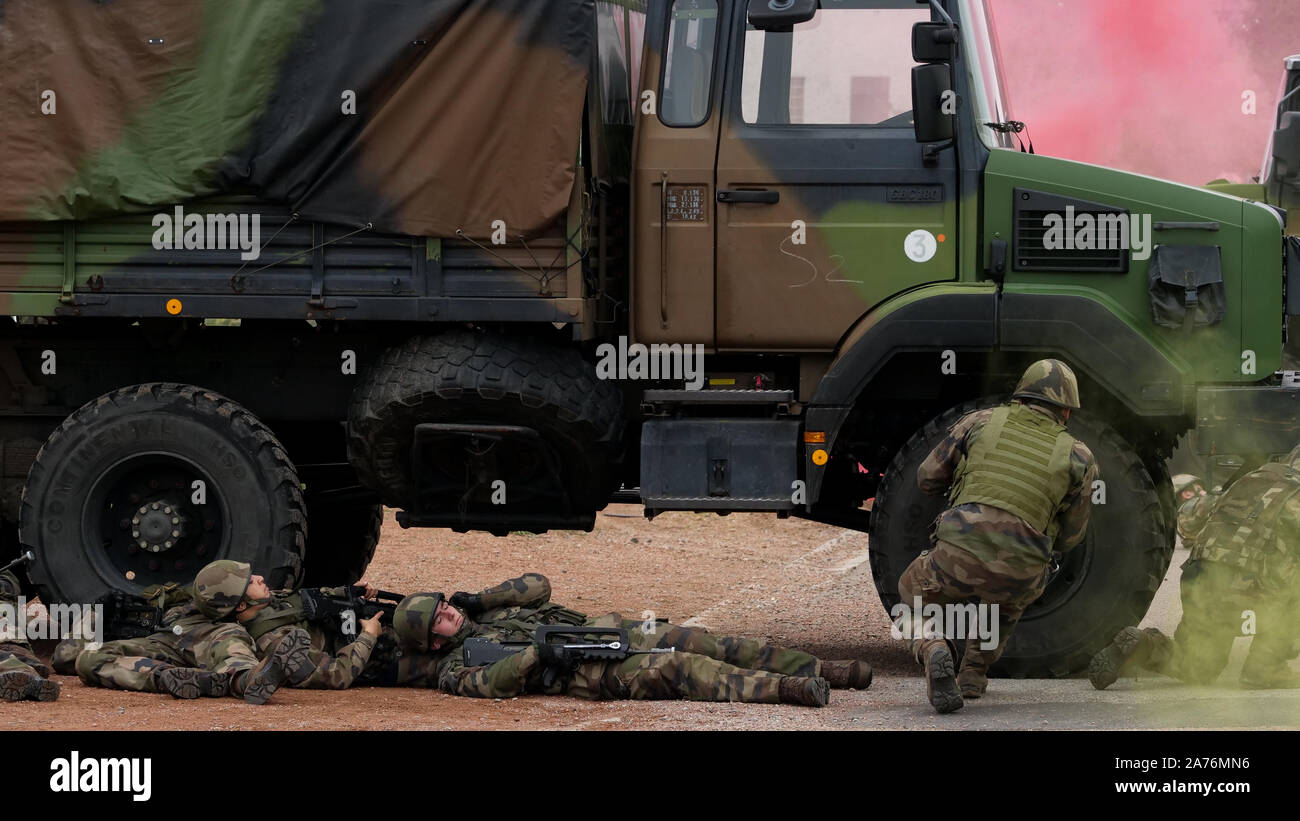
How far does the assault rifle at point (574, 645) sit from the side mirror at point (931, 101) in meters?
2.64

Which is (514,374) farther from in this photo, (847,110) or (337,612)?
(847,110)

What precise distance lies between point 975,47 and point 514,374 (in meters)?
2.70

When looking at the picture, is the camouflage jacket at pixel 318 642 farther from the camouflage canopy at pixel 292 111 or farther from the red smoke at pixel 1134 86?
the red smoke at pixel 1134 86

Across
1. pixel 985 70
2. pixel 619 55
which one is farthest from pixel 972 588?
pixel 619 55

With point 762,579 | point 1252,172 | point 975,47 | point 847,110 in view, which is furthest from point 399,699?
point 1252,172

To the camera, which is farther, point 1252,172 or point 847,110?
point 1252,172

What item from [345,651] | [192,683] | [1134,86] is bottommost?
[192,683]

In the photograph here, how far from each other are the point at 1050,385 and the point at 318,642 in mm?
3562

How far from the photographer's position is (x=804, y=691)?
7.45m

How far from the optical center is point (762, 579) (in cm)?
1347

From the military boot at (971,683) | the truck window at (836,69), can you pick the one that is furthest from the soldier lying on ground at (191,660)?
the truck window at (836,69)

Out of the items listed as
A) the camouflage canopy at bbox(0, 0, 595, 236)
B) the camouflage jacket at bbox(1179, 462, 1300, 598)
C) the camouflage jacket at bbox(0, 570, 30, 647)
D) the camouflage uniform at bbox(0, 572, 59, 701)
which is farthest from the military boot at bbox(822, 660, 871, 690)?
the camouflage jacket at bbox(0, 570, 30, 647)

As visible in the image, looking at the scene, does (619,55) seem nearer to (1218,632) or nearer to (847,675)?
(847,675)

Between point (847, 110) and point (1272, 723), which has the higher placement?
point (847, 110)
